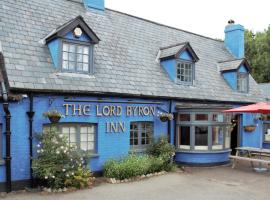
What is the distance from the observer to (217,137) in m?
15.7

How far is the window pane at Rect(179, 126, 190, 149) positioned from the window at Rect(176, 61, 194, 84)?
2312 mm

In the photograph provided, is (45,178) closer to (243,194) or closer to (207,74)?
(243,194)

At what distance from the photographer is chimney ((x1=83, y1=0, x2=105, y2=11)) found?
643 inches

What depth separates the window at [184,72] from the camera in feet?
53.6

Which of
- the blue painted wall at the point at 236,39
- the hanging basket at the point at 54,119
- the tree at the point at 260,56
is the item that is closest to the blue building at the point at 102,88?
the hanging basket at the point at 54,119

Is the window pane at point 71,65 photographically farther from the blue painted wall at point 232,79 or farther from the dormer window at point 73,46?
the blue painted wall at point 232,79

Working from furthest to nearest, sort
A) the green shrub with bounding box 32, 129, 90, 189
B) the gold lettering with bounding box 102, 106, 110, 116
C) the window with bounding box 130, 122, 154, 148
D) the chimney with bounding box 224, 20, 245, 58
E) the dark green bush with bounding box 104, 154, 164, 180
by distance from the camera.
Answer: the chimney with bounding box 224, 20, 245, 58, the window with bounding box 130, 122, 154, 148, the gold lettering with bounding box 102, 106, 110, 116, the dark green bush with bounding box 104, 154, 164, 180, the green shrub with bounding box 32, 129, 90, 189

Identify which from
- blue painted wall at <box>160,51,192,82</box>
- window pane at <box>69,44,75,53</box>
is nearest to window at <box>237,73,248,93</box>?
blue painted wall at <box>160,51,192,82</box>

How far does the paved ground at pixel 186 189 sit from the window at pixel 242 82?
7.14m

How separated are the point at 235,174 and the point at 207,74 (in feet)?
21.7

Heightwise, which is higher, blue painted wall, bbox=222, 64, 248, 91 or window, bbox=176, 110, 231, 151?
blue painted wall, bbox=222, 64, 248, 91

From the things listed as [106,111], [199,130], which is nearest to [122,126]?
[106,111]

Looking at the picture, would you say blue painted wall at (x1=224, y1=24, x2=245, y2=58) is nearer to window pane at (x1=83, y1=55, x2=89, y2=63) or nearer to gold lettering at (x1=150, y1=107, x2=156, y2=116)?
gold lettering at (x1=150, y1=107, x2=156, y2=116)

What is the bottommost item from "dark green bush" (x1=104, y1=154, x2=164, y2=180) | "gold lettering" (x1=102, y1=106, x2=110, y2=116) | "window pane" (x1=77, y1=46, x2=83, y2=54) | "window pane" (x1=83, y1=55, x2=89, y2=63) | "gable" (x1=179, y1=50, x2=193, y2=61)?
"dark green bush" (x1=104, y1=154, x2=164, y2=180)
